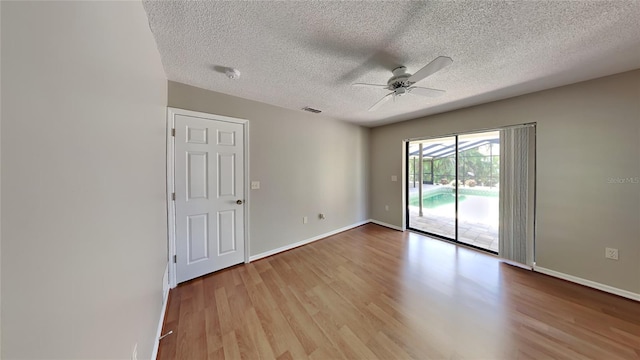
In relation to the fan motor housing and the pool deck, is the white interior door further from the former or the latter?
the pool deck

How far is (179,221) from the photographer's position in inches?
87.9

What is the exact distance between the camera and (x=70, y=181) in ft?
1.91

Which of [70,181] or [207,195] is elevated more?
[70,181]

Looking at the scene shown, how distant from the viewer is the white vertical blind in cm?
254

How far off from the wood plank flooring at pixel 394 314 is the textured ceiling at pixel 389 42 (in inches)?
91.8

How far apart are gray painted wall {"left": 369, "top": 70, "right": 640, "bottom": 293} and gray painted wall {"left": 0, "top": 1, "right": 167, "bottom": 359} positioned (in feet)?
13.1

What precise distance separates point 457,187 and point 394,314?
8.78 ft

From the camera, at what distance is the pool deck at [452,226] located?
131 inches

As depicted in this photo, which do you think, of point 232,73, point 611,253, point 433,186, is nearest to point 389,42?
point 232,73

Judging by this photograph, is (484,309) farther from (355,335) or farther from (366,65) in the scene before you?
(366,65)

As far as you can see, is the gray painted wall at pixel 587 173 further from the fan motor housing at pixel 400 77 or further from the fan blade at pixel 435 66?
the fan blade at pixel 435 66

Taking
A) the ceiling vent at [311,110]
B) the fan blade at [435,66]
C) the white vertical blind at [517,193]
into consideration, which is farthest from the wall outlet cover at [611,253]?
the ceiling vent at [311,110]

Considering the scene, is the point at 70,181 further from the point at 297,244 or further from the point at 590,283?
the point at 590,283

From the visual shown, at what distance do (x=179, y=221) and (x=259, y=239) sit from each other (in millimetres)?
1047
